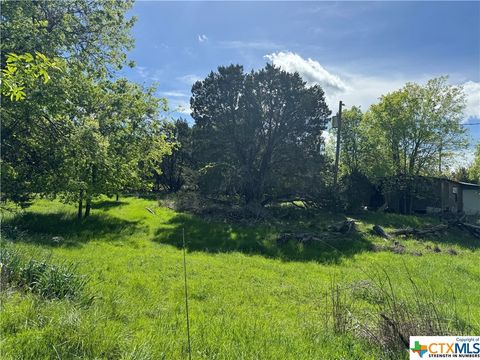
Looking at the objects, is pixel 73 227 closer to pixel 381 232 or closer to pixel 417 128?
pixel 381 232

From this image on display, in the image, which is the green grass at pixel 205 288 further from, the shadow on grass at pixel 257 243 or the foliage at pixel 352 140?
the foliage at pixel 352 140

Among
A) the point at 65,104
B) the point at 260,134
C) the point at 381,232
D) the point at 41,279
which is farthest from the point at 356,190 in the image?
the point at 41,279

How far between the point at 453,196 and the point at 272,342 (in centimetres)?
3444

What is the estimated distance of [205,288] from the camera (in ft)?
25.1

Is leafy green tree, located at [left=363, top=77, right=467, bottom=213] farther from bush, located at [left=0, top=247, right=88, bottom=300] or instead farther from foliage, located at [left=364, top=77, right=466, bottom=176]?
bush, located at [left=0, top=247, right=88, bottom=300]

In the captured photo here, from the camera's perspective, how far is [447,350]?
12.9 ft

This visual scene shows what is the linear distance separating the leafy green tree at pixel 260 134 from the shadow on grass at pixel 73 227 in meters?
8.83

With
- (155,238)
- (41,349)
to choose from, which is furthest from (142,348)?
(155,238)

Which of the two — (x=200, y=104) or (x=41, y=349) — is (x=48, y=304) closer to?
(x=41, y=349)

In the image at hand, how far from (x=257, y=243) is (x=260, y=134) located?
1276 cm

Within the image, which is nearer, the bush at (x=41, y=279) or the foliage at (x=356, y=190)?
the bush at (x=41, y=279)

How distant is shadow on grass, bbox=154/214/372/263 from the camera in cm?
1318

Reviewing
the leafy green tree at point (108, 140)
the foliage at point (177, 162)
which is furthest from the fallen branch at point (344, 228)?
the foliage at point (177, 162)

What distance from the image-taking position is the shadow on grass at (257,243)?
1318 centimetres
